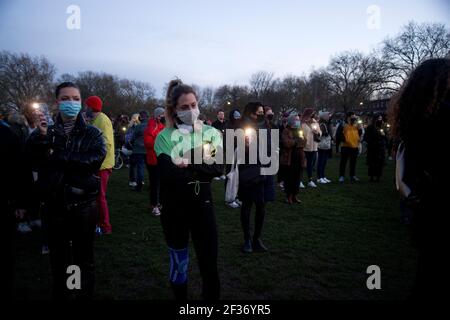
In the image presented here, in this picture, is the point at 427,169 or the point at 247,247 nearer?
the point at 427,169

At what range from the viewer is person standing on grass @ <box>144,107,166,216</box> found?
5.75 m

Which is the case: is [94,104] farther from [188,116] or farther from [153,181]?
[188,116]

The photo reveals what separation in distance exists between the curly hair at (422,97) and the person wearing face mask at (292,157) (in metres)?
5.11

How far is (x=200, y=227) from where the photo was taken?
91.0 inches

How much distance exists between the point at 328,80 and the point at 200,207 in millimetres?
57217

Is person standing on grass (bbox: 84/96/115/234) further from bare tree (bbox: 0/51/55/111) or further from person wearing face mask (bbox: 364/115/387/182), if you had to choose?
bare tree (bbox: 0/51/55/111)

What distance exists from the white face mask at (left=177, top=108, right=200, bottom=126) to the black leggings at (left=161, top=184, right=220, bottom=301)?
551mm

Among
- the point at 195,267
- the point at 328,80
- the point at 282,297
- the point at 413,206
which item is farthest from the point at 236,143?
the point at 328,80

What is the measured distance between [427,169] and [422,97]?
1.42ft

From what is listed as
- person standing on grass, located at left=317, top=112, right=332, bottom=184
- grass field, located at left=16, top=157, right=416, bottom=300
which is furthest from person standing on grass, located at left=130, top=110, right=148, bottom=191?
person standing on grass, located at left=317, top=112, right=332, bottom=184

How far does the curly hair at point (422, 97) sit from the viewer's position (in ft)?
5.62

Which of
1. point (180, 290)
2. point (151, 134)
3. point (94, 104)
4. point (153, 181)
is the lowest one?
point (180, 290)

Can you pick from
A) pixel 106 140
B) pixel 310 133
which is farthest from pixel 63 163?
pixel 310 133

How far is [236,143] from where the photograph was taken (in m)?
4.19
